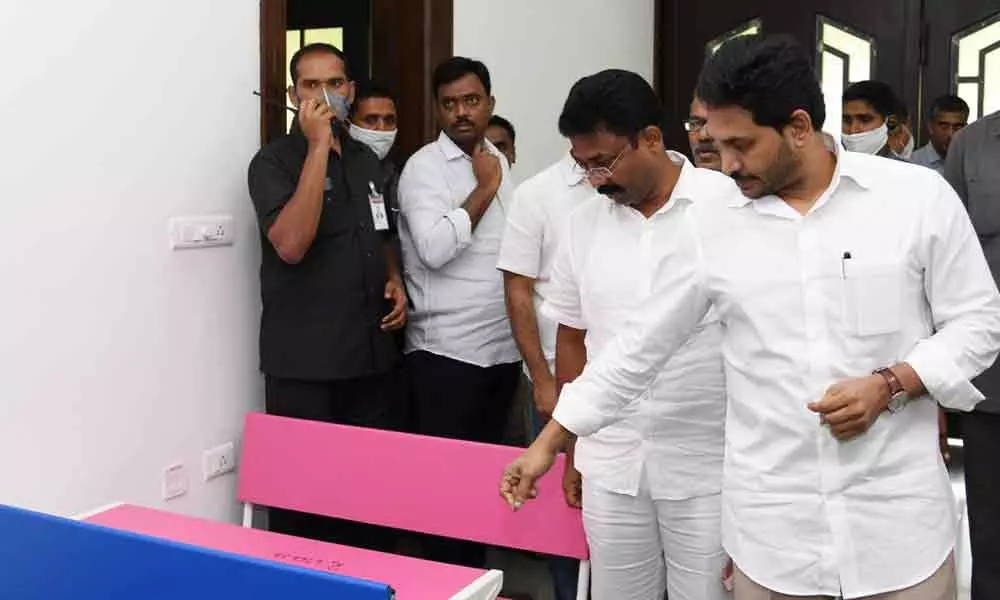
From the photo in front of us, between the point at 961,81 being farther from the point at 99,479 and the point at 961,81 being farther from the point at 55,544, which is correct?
the point at 55,544

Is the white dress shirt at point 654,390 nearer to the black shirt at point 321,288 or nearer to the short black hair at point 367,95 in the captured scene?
the black shirt at point 321,288

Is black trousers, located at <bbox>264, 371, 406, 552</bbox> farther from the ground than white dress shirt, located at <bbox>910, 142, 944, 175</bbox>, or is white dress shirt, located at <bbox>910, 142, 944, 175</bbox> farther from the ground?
white dress shirt, located at <bbox>910, 142, 944, 175</bbox>

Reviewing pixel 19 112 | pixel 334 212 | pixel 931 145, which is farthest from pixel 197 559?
pixel 931 145

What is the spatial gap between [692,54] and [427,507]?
382 centimetres

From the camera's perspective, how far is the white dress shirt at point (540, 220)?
2812 mm

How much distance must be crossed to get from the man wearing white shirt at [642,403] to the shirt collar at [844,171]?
1.38 ft

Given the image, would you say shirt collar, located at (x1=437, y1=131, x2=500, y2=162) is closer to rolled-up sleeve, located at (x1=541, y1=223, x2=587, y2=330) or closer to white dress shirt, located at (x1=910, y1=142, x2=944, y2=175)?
rolled-up sleeve, located at (x1=541, y1=223, x2=587, y2=330)

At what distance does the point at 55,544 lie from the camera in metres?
1.72

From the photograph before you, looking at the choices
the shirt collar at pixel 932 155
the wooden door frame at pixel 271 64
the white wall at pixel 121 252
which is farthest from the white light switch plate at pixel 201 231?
the shirt collar at pixel 932 155

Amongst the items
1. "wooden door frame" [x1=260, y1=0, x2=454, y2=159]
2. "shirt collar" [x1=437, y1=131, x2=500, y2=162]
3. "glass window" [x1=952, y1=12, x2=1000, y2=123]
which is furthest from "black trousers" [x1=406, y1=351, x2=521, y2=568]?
"glass window" [x1=952, y1=12, x2=1000, y2=123]

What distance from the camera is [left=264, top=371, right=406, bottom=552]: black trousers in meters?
2.88

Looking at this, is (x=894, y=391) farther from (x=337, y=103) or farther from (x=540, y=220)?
(x=337, y=103)

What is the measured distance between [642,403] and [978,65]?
158 inches

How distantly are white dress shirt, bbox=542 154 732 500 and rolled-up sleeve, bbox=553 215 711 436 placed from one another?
0.18m
